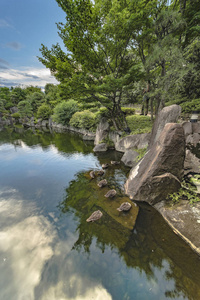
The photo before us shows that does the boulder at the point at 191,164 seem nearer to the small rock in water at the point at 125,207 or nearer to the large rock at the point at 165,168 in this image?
the large rock at the point at 165,168

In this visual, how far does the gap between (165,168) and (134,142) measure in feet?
19.5

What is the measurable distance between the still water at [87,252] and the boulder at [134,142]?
4.72m

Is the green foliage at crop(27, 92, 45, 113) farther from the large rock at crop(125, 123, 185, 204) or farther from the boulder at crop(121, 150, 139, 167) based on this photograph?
the large rock at crop(125, 123, 185, 204)

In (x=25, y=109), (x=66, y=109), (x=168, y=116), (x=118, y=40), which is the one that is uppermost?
(x=118, y=40)

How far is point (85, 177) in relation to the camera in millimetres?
8367

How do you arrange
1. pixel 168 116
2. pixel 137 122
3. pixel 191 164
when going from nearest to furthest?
pixel 191 164 → pixel 168 116 → pixel 137 122

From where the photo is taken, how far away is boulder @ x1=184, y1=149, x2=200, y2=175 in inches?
234

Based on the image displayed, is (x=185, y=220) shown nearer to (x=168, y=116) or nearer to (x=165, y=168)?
(x=165, y=168)

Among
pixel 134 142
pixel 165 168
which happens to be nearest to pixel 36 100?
pixel 134 142

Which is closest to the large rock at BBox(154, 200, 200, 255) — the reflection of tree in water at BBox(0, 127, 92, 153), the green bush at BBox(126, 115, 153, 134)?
the reflection of tree in water at BBox(0, 127, 92, 153)

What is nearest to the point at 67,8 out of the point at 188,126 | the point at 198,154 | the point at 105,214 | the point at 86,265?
the point at 188,126

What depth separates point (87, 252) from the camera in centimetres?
395

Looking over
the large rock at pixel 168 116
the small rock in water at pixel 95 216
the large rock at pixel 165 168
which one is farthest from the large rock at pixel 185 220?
the large rock at pixel 168 116

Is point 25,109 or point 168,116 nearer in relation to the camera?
point 168,116
